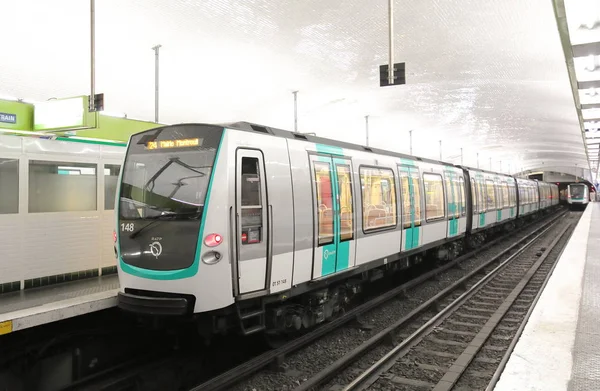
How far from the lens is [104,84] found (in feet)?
40.2

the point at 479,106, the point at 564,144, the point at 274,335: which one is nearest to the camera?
the point at 274,335

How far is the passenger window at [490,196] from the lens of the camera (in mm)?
15867

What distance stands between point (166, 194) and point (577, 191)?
5087 centimetres

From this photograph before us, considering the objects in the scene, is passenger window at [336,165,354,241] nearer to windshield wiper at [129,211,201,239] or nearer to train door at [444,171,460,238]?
windshield wiper at [129,211,201,239]

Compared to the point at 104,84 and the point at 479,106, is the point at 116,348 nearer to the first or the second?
the point at 104,84

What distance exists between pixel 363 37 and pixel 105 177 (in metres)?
6.65

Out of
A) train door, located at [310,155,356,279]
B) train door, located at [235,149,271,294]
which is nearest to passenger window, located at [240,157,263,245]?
train door, located at [235,149,271,294]

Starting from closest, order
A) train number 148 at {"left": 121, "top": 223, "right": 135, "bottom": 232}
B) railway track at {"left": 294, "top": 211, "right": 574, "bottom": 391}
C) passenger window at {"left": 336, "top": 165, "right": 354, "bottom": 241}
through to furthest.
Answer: railway track at {"left": 294, "top": 211, "right": 574, "bottom": 391} → train number 148 at {"left": 121, "top": 223, "right": 135, "bottom": 232} → passenger window at {"left": 336, "top": 165, "right": 354, "bottom": 241}

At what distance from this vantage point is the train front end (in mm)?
4641

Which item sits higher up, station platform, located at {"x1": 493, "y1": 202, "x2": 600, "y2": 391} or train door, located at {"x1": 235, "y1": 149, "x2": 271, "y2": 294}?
train door, located at {"x1": 235, "y1": 149, "x2": 271, "y2": 294}

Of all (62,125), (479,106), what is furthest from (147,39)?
(479,106)

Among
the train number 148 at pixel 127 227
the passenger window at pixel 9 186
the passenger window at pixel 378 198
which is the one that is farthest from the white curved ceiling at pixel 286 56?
the train number 148 at pixel 127 227

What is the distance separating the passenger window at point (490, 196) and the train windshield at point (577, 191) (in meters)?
35.6

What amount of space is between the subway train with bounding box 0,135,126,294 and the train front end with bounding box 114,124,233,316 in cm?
129
